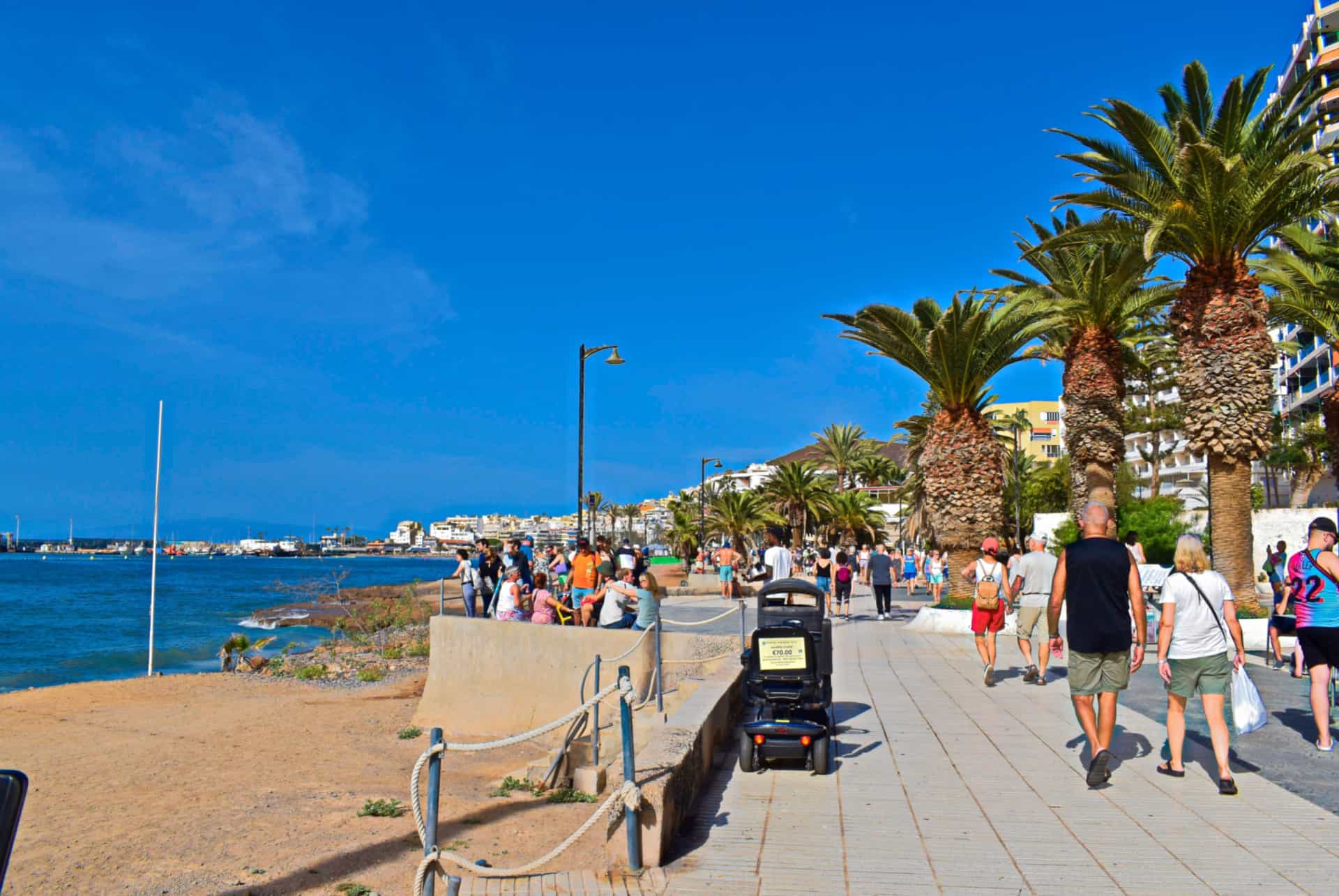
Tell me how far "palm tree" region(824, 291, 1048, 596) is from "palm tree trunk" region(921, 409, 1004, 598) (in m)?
0.01

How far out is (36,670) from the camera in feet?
101

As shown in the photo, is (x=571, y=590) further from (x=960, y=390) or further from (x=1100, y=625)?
(x=1100, y=625)

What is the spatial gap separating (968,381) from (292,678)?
16.8m

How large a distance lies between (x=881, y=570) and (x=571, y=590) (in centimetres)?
816

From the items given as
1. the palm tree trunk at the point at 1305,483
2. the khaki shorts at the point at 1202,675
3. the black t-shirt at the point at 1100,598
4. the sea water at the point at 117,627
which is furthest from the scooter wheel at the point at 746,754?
the palm tree trunk at the point at 1305,483

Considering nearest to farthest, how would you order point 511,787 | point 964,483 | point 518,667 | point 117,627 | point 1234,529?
point 511,787, point 518,667, point 1234,529, point 964,483, point 117,627

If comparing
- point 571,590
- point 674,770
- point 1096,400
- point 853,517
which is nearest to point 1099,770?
point 674,770

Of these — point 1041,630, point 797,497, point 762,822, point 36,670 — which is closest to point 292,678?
point 36,670

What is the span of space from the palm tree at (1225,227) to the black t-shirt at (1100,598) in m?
10.5

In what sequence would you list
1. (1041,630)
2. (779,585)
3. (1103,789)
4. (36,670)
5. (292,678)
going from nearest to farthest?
1. (1103,789)
2. (779,585)
3. (1041,630)
4. (292,678)
5. (36,670)

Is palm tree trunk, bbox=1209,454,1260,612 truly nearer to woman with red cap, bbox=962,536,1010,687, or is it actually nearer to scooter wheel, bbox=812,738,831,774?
woman with red cap, bbox=962,536,1010,687

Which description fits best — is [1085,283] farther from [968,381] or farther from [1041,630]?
[1041,630]

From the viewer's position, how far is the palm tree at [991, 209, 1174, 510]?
20641 mm

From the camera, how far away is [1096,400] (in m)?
21.2
